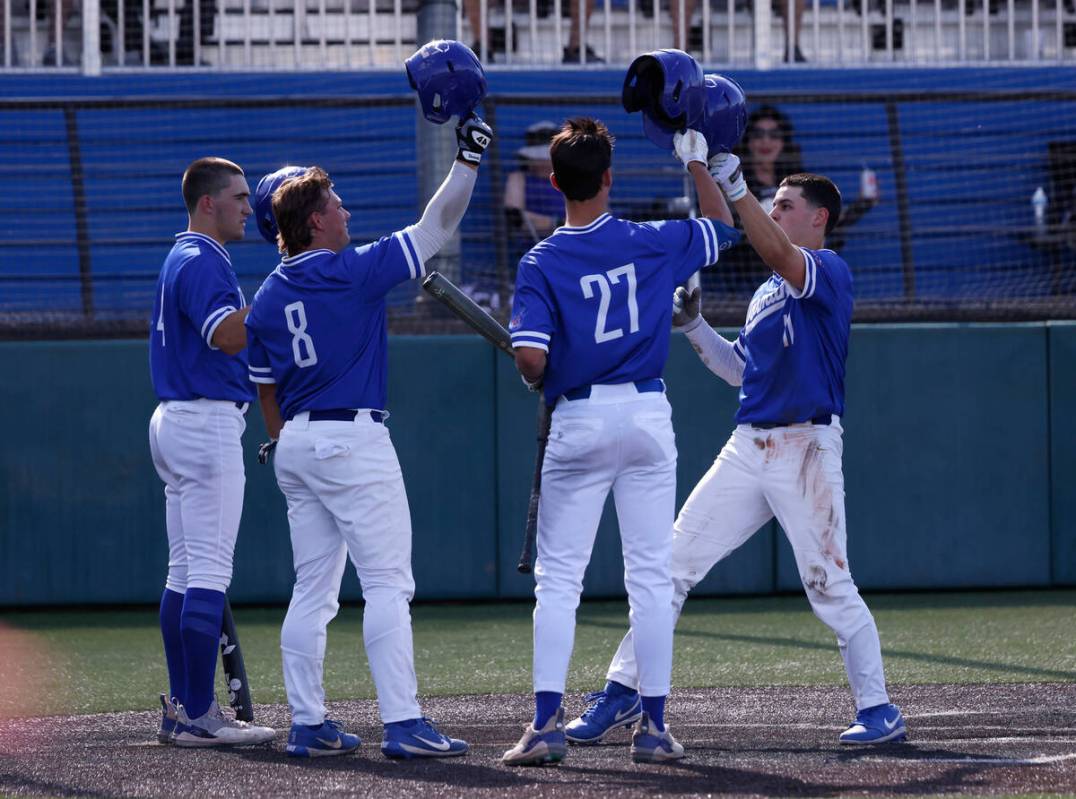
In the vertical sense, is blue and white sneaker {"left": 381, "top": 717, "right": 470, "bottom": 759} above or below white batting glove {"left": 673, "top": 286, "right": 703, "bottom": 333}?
below

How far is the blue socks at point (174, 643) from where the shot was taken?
543cm

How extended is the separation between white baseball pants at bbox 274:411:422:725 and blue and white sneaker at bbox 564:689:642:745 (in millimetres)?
604

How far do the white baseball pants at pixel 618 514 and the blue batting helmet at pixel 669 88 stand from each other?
920 mm

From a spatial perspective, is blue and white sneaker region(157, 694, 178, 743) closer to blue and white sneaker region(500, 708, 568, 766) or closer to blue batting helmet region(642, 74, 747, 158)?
blue and white sneaker region(500, 708, 568, 766)

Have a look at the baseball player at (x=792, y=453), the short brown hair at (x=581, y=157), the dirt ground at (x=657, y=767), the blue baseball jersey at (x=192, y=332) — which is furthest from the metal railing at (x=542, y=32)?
the short brown hair at (x=581, y=157)

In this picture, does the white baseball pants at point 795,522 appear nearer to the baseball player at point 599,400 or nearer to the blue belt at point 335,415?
the baseball player at point 599,400

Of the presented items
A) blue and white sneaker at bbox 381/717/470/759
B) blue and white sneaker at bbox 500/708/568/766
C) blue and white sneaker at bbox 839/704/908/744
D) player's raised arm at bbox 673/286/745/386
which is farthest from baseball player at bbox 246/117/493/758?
blue and white sneaker at bbox 839/704/908/744

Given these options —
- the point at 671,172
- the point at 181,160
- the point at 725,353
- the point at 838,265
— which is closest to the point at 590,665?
the point at 725,353

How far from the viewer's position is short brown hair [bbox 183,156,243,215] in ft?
18.6

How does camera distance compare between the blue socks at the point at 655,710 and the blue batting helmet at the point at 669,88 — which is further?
the blue batting helmet at the point at 669,88

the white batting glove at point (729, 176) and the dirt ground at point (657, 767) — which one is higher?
the white batting glove at point (729, 176)

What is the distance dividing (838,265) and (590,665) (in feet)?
8.68

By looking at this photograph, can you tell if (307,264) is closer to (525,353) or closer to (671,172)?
(525,353)

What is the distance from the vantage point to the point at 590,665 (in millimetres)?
7105
